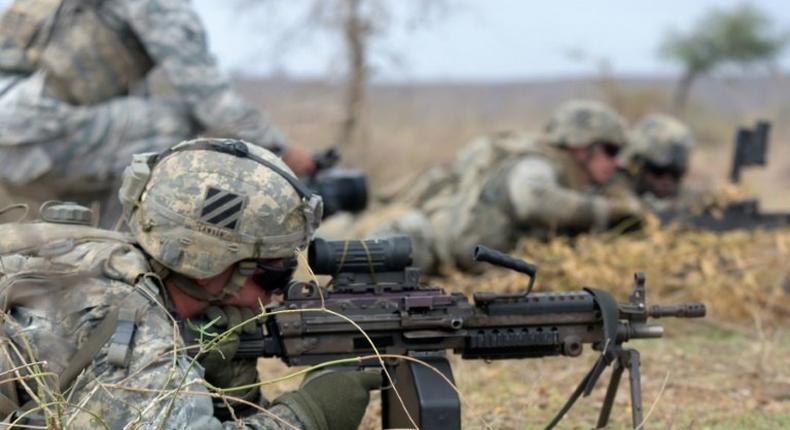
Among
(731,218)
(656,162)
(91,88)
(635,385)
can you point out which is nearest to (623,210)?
(731,218)

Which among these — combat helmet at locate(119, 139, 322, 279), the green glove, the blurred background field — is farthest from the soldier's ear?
the blurred background field

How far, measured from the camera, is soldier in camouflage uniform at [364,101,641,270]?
750cm

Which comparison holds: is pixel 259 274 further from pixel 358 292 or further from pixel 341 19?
pixel 341 19

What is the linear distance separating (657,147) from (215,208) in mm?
5834

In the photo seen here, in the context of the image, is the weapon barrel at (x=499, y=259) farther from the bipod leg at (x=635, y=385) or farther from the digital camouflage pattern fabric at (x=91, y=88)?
the digital camouflage pattern fabric at (x=91, y=88)

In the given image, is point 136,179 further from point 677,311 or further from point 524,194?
point 524,194

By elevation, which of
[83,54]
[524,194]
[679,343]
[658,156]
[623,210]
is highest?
[83,54]

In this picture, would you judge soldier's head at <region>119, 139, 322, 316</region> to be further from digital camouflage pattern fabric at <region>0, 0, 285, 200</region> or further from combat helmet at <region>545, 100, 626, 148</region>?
combat helmet at <region>545, 100, 626, 148</region>

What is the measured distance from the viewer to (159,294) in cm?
322

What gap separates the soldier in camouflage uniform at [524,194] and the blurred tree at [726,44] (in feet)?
73.3

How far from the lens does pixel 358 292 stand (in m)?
3.53

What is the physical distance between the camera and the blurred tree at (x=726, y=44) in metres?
29.6

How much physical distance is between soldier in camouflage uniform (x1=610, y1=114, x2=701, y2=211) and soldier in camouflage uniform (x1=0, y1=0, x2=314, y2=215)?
359 centimetres

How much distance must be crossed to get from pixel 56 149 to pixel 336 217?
228 cm
